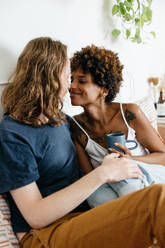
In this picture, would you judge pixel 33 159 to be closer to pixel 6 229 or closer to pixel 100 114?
pixel 6 229

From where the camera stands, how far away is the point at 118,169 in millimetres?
989

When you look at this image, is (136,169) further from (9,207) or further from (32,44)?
(32,44)

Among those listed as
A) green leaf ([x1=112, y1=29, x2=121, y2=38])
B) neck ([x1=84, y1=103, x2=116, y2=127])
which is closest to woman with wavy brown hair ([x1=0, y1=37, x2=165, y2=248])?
neck ([x1=84, y1=103, x2=116, y2=127])

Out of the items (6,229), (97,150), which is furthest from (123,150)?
(6,229)

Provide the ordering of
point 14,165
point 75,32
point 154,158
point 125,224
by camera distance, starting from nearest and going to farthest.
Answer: point 125,224
point 14,165
point 154,158
point 75,32

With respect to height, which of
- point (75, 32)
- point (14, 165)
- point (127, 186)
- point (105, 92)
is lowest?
point (127, 186)

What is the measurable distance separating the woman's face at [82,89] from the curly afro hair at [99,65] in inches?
1.0

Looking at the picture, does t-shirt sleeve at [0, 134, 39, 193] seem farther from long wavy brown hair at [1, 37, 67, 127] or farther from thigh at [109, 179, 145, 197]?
thigh at [109, 179, 145, 197]

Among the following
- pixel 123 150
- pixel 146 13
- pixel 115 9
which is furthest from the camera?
pixel 146 13

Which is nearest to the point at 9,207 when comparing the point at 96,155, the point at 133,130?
the point at 96,155

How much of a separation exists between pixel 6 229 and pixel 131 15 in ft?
5.79

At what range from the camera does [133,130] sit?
4.39 ft

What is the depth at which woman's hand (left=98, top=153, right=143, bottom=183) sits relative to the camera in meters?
0.96

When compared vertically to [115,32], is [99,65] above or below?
below
